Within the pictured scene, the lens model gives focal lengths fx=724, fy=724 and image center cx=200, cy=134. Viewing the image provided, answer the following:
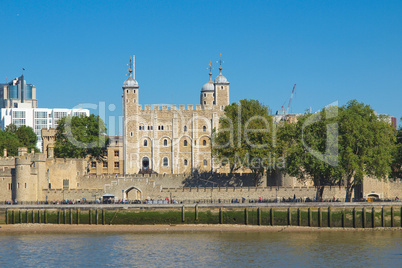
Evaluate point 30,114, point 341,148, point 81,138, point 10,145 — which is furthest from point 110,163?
point 30,114

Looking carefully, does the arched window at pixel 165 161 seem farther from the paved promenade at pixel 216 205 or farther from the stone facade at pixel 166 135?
the paved promenade at pixel 216 205

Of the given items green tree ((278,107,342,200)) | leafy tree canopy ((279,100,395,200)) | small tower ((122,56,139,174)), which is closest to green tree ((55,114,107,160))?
small tower ((122,56,139,174))

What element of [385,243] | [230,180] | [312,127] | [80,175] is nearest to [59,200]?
[80,175]

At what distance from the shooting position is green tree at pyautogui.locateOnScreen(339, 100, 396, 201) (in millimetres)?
63562

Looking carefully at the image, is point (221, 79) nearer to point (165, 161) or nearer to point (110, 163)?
point (165, 161)

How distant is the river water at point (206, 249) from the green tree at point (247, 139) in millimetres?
19360

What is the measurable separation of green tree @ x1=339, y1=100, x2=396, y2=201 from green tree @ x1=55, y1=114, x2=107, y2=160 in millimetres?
32504

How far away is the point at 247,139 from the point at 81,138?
21277 millimetres

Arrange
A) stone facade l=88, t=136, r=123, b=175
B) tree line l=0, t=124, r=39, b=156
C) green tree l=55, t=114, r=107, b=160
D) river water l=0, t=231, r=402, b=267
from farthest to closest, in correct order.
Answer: stone facade l=88, t=136, r=123, b=175
tree line l=0, t=124, r=39, b=156
green tree l=55, t=114, r=107, b=160
river water l=0, t=231, r=402, b=267

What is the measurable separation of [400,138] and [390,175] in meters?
6.59

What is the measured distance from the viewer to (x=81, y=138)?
281 ft

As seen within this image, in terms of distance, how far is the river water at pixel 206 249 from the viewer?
44.2m

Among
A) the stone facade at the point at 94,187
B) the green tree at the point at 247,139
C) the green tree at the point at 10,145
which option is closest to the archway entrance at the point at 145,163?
the green tree at the point at 247,139

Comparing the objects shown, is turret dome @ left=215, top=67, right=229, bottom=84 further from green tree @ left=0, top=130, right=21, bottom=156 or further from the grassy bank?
the grassy bank
